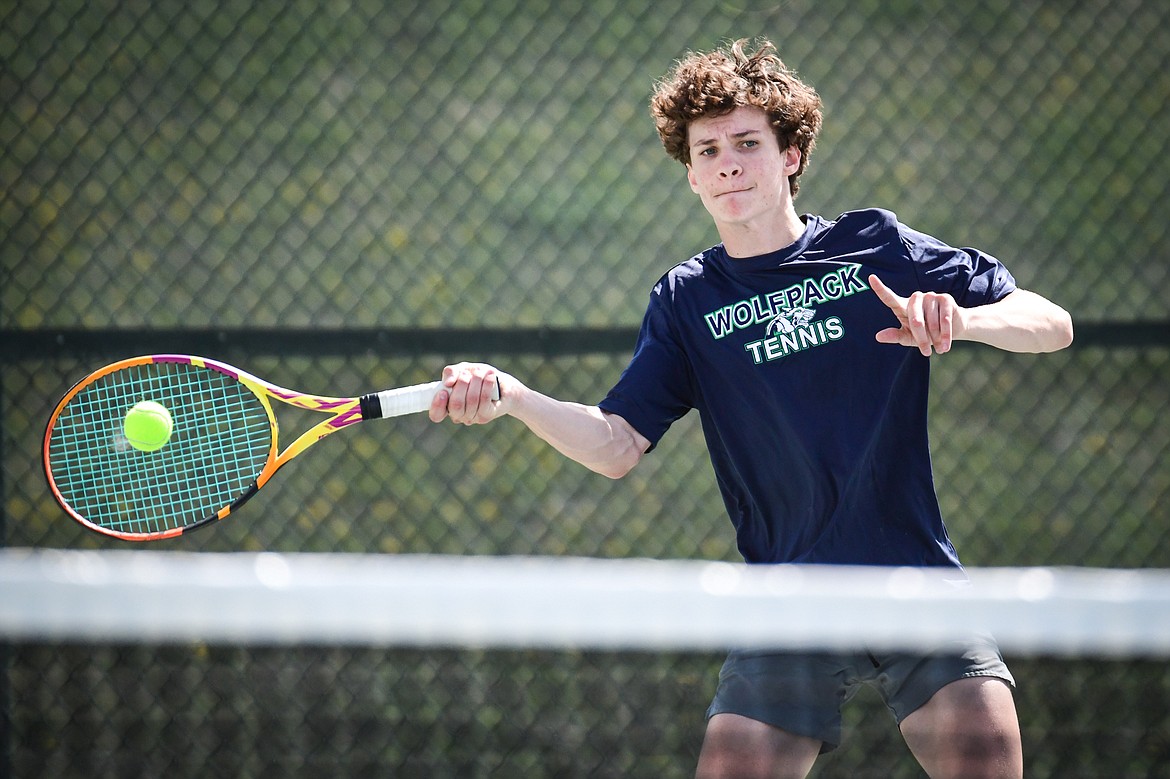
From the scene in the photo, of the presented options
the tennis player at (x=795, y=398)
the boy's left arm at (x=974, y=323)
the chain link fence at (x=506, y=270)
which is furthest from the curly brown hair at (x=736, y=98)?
the chain link fence at (x=506, y=270)

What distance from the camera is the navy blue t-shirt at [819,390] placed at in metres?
1.77

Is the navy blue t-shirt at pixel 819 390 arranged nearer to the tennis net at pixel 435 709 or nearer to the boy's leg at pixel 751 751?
the boy's leg at pixel 751 751

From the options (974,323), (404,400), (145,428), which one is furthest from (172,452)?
(974,323)

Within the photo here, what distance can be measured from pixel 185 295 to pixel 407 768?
3.97 ft

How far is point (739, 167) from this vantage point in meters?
1.84

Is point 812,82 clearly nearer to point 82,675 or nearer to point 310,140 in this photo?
point 310,140

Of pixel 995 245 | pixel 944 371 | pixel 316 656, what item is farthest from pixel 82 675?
pixel 995 245

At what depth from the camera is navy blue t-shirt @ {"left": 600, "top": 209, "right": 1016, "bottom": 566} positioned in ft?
5.81

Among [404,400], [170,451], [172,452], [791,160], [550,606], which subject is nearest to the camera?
[550,606]

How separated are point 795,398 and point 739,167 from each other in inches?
13.7

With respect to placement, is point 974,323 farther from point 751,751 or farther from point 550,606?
point 550,606

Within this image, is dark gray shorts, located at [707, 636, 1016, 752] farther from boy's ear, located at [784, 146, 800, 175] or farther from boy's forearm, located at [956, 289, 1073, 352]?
boy's ear, located at [784, 146, 800, 175]

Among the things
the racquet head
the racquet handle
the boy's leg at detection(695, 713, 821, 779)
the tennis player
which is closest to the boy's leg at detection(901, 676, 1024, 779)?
the tennis player

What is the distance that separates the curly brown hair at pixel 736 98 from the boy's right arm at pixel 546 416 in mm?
464
